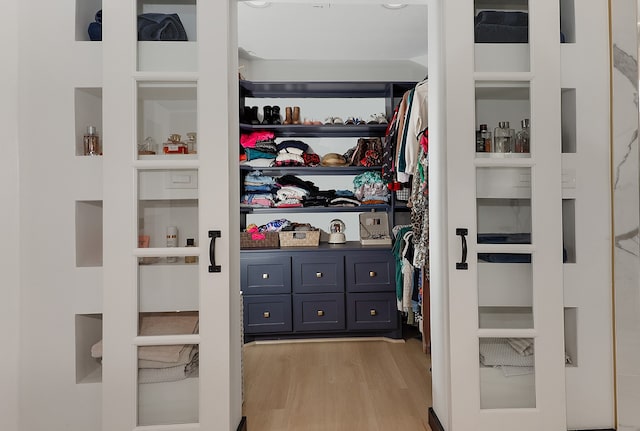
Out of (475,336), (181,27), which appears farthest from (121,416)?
(181,27)

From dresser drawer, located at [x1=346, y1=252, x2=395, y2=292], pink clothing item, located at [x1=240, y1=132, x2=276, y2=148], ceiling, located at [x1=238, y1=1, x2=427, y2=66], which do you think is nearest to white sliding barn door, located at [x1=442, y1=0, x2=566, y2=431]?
ceiling, located at [x1=238, y1=1, x2=427, y2=66]

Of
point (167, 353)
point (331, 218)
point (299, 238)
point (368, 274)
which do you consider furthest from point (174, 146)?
point (331, 218)

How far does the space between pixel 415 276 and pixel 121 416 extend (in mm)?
2226

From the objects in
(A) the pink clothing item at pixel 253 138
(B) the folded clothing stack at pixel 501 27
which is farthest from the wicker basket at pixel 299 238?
(B) the folded clothing stack at pixel 501 27

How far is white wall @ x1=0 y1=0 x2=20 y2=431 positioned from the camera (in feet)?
5.65

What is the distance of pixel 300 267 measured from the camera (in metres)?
3.57

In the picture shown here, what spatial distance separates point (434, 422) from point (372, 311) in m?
1.57

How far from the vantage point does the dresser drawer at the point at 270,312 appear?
3541 mm

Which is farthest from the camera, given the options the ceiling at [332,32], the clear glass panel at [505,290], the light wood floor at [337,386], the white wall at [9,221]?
the ceiling at [332,32]

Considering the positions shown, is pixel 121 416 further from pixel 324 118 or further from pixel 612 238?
pixel 324 118

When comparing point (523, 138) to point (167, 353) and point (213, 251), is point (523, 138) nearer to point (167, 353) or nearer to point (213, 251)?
point (213, 251)

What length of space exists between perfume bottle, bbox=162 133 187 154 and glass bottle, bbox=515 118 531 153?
4.89 ft

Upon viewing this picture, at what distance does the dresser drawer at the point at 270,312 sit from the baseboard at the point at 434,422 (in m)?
1.67

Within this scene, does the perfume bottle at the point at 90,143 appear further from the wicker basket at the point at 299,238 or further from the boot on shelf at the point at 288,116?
the boot on shelf at the point at 288,116
